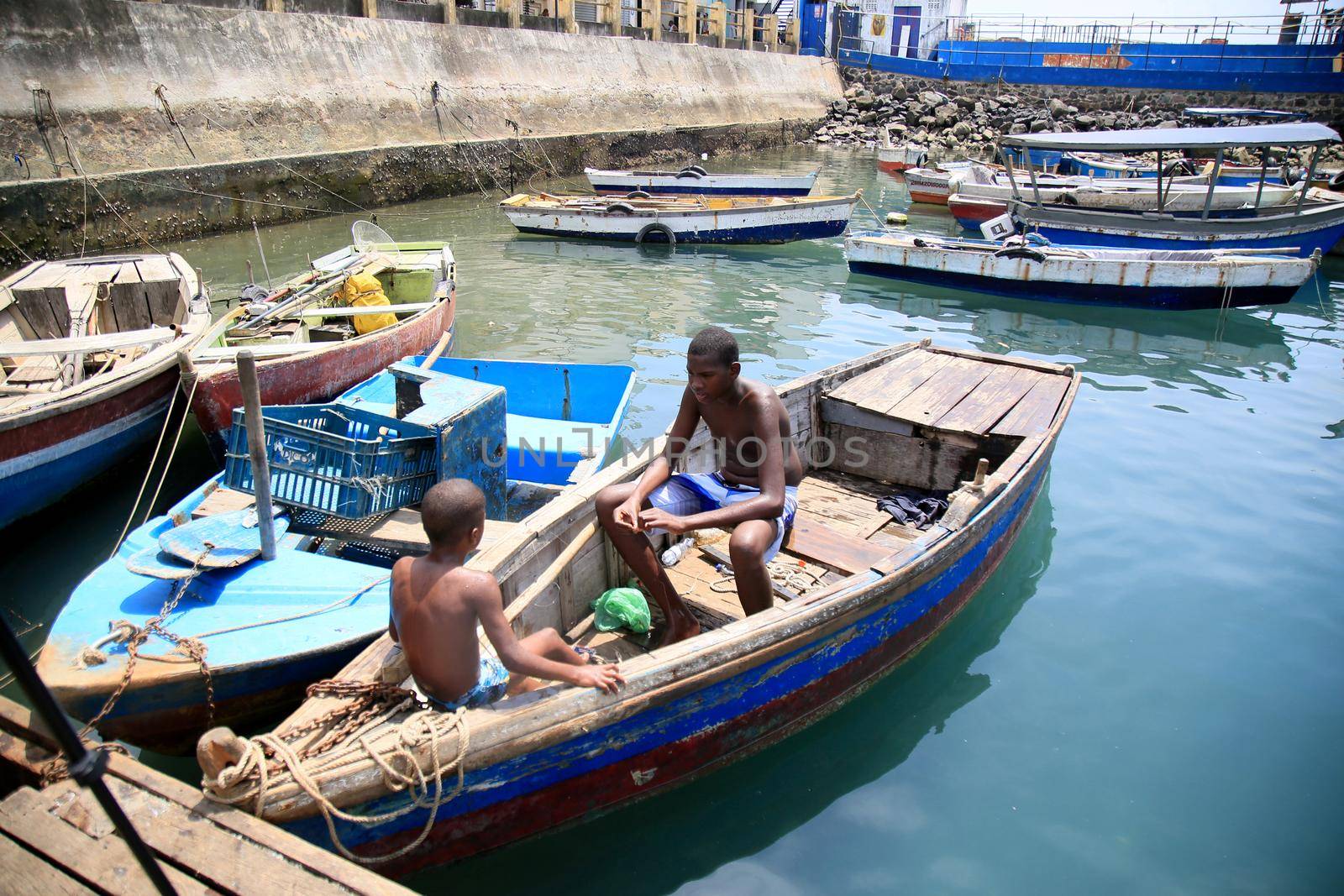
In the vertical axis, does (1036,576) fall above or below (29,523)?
below

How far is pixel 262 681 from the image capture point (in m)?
3.71

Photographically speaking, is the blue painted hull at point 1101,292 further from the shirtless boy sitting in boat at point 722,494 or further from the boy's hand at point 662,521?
the boy's hand at point 662,521

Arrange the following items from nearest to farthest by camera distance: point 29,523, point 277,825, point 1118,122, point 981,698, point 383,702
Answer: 1. point 277,825
2. point 383,702
3. point 981,698
4. point 29,523
5. point 1118,122

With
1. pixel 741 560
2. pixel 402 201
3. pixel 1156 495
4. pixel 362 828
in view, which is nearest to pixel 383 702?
pixel 362 828

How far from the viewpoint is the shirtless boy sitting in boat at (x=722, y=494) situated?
153 inches

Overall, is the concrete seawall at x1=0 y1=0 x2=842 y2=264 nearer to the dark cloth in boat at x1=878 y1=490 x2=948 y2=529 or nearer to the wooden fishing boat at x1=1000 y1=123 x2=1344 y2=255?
the wooden fishing boat at x1=1000 y1=123 x2=1344 y2=255

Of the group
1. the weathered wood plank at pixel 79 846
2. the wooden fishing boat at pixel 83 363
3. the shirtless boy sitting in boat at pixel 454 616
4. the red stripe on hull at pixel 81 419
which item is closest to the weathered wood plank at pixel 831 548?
the shirtless boy sitting in boat at pixel 454 616

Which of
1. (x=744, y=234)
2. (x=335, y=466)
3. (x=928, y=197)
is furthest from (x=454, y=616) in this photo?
(x=928, y=197)

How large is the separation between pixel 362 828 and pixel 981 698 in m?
3.55

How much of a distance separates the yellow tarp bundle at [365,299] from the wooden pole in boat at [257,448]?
454 cm

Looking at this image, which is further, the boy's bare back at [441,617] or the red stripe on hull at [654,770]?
the red stripe on hull at [654,770]

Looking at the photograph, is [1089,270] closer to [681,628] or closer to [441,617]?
[681,628]

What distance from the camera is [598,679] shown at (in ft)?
10.0

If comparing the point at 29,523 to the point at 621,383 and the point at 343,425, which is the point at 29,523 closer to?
the point at 343,425
